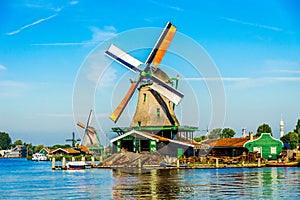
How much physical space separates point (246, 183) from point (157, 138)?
20.9 meters

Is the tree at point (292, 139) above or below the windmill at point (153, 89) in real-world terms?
below

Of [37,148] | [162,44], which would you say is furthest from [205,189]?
[37,148]

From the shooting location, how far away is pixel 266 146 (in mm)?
59781

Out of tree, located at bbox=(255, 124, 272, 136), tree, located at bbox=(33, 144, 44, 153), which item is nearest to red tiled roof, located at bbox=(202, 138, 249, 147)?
tree, located at bbox=(255, 124, 272, 136)

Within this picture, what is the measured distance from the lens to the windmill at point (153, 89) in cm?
5522

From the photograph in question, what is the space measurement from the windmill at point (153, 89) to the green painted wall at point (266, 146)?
9.87 meters

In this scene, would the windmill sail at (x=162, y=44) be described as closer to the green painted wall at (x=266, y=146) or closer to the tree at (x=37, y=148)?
the green painted wall at (x=266, y=146)

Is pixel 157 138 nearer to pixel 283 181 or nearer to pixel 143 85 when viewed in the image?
pixel 143 85

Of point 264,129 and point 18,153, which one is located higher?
point 264,129

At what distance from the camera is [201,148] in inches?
2298

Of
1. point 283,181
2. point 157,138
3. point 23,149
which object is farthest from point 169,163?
point 23,149

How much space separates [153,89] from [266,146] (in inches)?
614

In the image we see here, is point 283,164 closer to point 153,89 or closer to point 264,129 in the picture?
point 153,89

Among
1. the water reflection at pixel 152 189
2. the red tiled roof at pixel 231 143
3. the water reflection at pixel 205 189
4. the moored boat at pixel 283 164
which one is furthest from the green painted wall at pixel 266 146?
the water reflection at pixel 152 189
